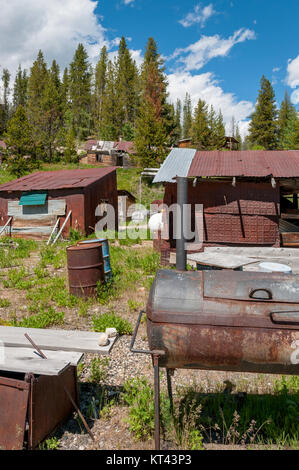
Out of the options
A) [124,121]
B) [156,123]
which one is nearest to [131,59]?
[124,121]

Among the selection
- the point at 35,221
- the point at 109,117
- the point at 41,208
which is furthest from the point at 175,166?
the point at 109,117

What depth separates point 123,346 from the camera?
4.86 meters

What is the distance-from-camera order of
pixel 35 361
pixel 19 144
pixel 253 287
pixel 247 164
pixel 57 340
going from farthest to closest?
1. pixel 19 144
2. pixel 247 164
3. pixel 57 340
4. pixel 35 361
5. pixel 253 287

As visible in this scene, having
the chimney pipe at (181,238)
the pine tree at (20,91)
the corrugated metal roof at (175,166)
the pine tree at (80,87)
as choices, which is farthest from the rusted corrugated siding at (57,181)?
the pine tree at (20,91)

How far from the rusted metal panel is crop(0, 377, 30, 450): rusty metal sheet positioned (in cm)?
7

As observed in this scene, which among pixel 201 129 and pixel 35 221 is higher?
pixel 201 129

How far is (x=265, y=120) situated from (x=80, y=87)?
125ft

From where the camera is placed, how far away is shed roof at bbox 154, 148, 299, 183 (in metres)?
8.89

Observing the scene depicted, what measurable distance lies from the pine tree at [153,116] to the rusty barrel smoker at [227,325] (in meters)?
31.3

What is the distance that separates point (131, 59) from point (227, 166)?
5722cm

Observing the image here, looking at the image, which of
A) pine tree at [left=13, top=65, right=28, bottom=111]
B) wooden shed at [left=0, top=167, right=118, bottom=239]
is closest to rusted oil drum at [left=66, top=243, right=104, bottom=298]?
wooden shed at [left=0, top=167, right=118, bottom=239]

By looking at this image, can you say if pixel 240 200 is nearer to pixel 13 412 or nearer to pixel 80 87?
pixel 13 412

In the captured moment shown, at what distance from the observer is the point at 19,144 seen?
29.2 metres

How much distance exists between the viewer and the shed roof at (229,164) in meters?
8.89
